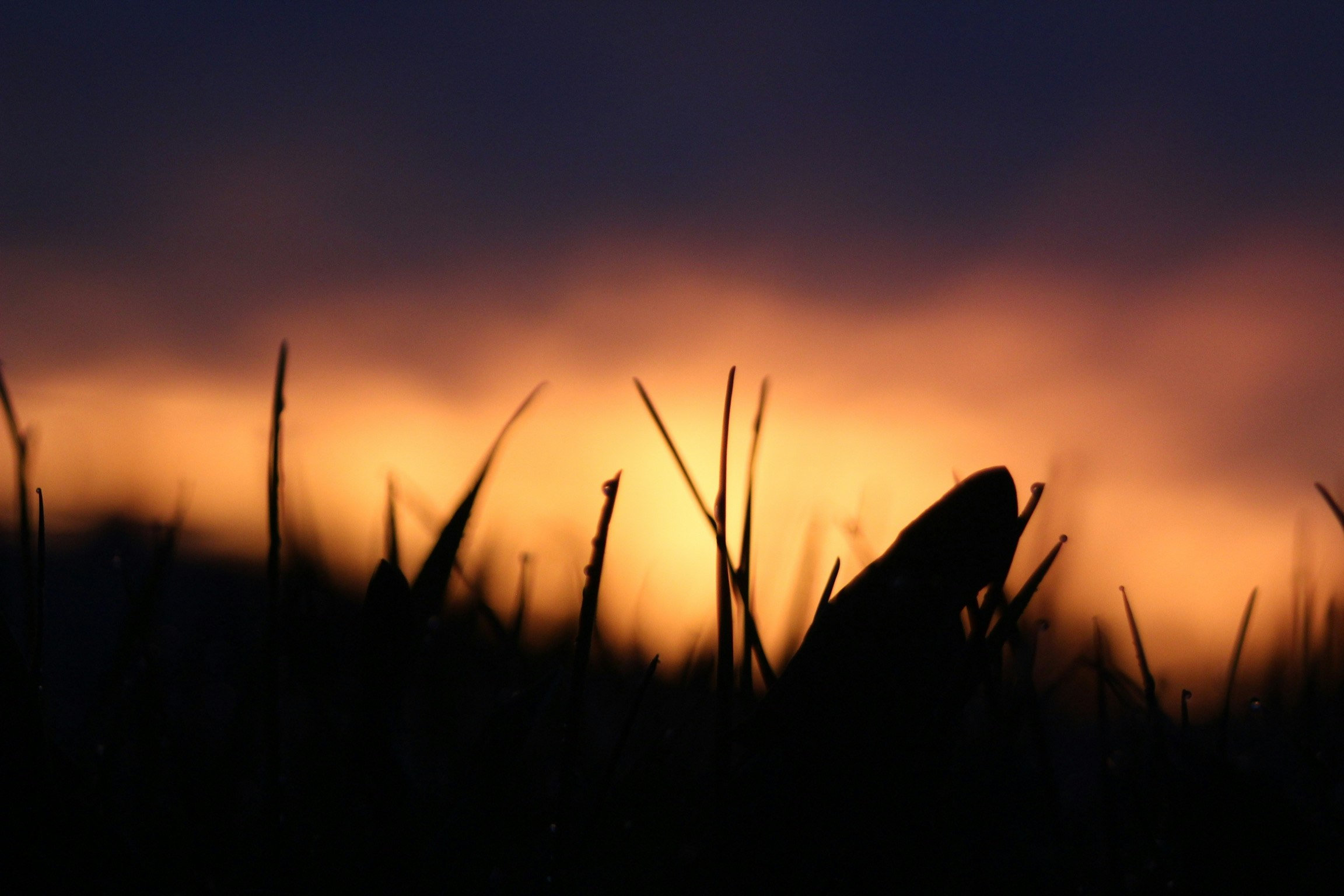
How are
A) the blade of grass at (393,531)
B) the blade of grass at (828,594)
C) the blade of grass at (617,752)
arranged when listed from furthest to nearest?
the blade of grass at (393,531), the blade of grass at (828,594), the blade of grass at (617,752)

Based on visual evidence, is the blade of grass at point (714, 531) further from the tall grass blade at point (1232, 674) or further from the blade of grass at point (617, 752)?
the tall grass blade at point (1232, 674)

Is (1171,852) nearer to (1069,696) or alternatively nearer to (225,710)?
(225,710)

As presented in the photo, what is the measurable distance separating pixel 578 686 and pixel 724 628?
200mm

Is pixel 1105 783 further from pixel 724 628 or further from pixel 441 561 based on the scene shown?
pixel 441 561

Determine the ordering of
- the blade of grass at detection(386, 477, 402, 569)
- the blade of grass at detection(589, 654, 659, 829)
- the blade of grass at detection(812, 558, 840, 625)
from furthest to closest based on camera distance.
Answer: the blade of grass at detection(386, 477, 402, 569), the blade of grass at detection(812, 558, 840, 625), the blade of grass at detection(589, 654, 659, 829)

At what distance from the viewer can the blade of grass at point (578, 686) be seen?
2.67ft

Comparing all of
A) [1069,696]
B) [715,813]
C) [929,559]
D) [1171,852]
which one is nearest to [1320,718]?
[1069,696]

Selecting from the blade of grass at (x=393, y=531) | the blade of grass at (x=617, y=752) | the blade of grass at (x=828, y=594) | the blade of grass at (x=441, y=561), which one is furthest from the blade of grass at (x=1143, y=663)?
the blade of grass at (x=393, y=531)

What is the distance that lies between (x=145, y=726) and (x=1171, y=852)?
1.22 metres

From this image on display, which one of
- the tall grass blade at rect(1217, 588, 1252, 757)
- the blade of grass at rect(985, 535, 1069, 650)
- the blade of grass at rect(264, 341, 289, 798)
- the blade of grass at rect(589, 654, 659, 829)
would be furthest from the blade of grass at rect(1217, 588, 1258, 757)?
the blade of grass at rect(264, 341, 289, 798)

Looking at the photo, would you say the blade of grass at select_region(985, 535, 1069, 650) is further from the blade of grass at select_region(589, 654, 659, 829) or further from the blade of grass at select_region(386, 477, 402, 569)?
the blade of grass at select_region(386, 477, 402, 569)

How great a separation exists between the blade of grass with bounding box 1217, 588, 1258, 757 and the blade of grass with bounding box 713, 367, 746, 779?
24.4 inches

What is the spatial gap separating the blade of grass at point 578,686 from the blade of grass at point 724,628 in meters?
0.15

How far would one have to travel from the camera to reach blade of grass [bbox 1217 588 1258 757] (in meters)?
Result: 1.09
